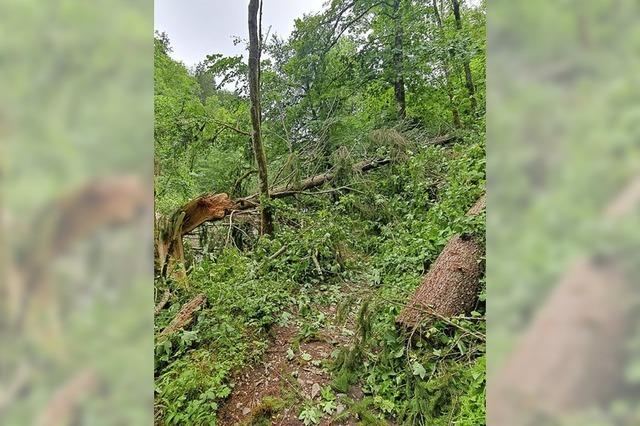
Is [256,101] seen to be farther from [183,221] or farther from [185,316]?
[185,316]

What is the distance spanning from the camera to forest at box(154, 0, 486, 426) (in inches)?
98.0

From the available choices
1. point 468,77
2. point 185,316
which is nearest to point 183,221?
point 185,316

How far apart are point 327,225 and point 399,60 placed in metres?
4.30

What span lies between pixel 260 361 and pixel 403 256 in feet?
5.90

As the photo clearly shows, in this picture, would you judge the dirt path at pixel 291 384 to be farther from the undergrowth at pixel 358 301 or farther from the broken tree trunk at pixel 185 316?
the broken tree trunk at pixel 185 316

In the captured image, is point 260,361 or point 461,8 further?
point 461,8
